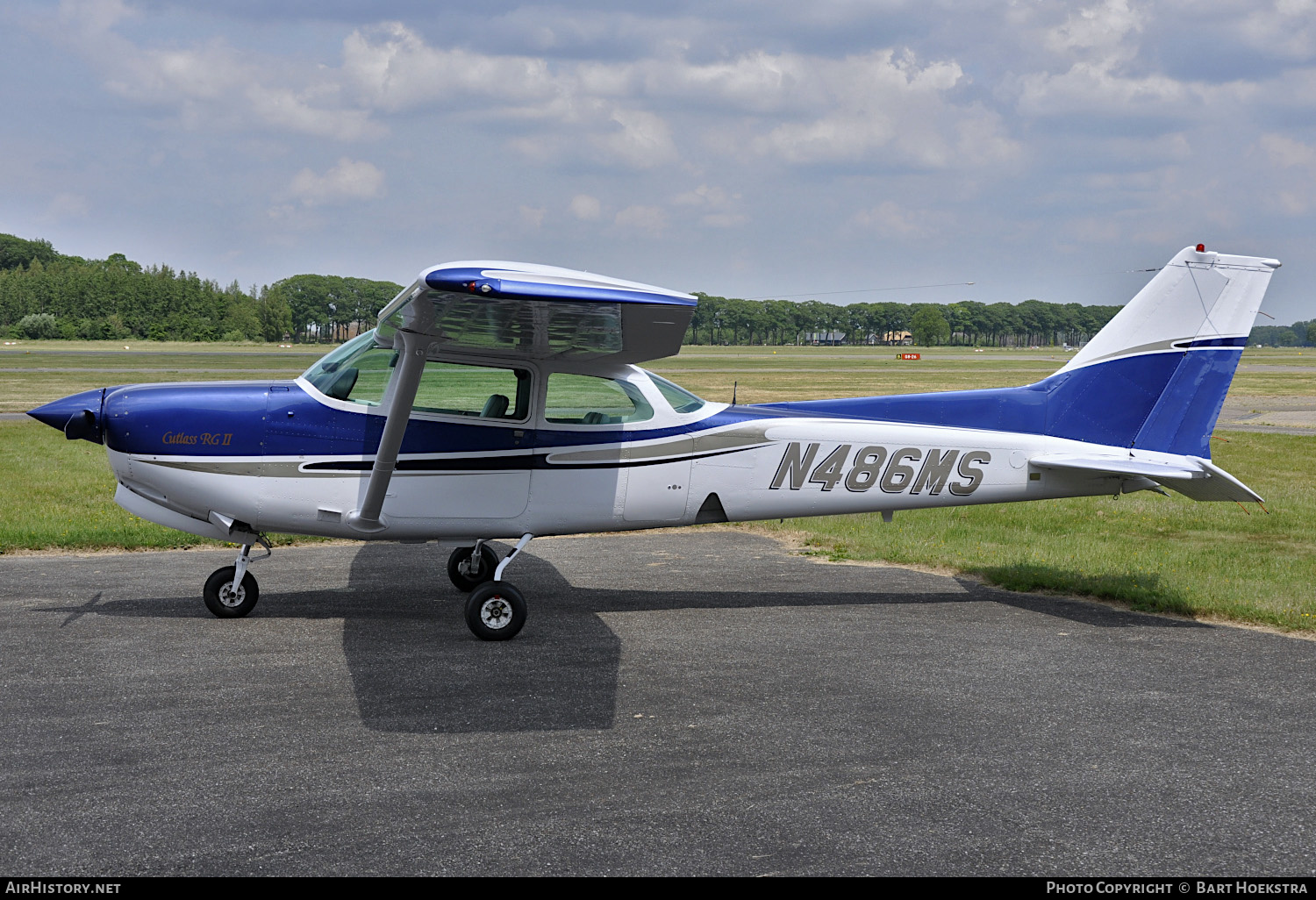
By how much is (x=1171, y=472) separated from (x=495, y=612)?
521cm

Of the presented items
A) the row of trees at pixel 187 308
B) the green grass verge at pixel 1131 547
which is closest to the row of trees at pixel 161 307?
the row of trees at pixel 187 308

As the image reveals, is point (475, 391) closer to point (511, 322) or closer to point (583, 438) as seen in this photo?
point (583, 438)

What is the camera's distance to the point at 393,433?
22.1 feet

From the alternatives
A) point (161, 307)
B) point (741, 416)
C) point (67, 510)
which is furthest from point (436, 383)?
point (161, 307)

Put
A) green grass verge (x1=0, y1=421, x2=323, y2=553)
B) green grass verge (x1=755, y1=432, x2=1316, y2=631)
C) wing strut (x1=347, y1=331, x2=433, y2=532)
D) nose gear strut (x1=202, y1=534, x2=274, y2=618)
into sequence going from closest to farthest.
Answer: wing strut (x1=347, y1=331, x2=433, y2=532) → nose gear strut (x1=202, y1=534, x2=274, y2=618) → green grass verge (x1=755, y1=432, x2=1316, y2=631) → green grass verge (x1=0, y1=421, x2=323, y2=553)

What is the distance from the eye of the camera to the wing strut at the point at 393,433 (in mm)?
6453

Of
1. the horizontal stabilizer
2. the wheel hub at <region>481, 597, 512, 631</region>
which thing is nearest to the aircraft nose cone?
the wheel hub at <region>481, 597, 512, 631</region>

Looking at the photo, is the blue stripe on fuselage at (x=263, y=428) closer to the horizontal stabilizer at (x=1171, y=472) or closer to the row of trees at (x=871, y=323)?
the horizontal stabilizer at (x=1171, y=472)

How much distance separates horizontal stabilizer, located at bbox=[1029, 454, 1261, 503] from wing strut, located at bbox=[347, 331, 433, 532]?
16.0 ft

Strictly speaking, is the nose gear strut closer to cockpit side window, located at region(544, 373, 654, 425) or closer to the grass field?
cockpit side window, located at region(544, 373, 654, 425)

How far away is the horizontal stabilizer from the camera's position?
8.01m

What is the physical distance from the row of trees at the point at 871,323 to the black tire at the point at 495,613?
538 feet

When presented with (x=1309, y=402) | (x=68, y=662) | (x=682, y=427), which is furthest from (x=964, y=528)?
(x=1309, y=402)

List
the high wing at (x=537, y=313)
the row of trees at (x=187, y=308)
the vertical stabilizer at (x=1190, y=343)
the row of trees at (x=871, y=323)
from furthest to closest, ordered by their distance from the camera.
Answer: the row of trees at (x=871, y=323) < the row of trees at (x=187, y=308) < the vertical stabilizer at (x=1190, y=343) < the high wing at (x=537, y=313)
